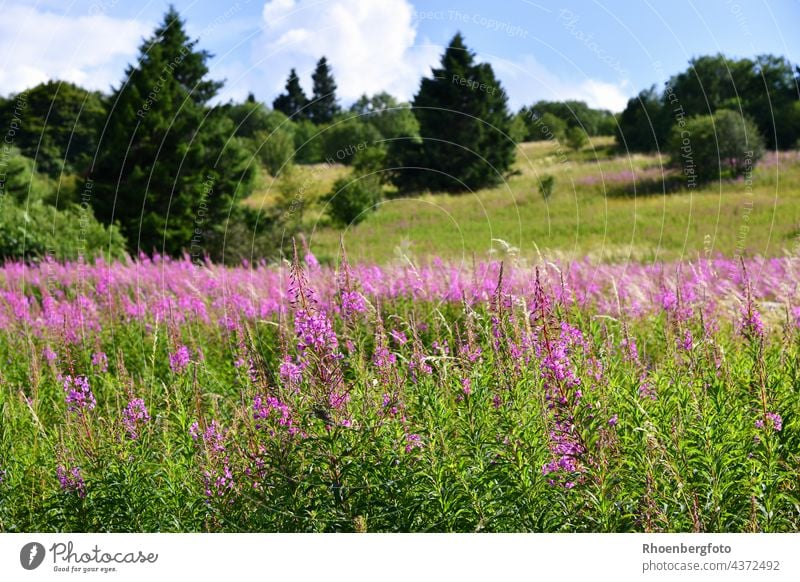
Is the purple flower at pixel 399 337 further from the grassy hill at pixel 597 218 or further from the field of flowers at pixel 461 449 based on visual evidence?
the grassy hill at pixel 597 218

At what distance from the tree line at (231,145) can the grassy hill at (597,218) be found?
1.28 meters

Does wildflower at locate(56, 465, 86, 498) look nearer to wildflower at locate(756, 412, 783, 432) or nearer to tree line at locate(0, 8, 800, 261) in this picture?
wildflower at locate(756, 412, 783, 432)

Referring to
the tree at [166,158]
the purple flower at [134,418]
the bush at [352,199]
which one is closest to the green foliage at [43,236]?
the tree at [166,158]

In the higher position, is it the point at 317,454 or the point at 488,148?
the point at 488,148

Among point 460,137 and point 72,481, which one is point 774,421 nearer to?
point 72,481

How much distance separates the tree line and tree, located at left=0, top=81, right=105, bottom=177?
0.14 metres

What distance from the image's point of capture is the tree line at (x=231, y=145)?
17.1 metres

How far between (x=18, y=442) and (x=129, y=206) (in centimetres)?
1827

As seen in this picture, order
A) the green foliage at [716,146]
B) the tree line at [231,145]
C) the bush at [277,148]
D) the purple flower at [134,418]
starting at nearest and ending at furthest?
the purple flower at [134,418]
the tree line at [231,145]
the green foliage at [716,146]
the bush at [277,148]

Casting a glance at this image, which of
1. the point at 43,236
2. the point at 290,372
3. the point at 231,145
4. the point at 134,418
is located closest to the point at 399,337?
the point at 290,372
